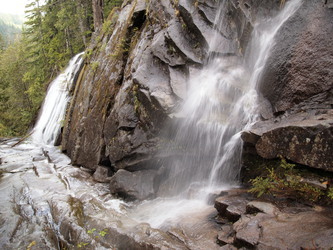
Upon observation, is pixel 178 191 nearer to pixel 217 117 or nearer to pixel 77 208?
pixel 217 117

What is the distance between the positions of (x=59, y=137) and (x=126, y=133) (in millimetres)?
7029

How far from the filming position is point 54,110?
46.5ft

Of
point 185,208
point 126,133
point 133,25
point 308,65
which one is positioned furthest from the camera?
point 133,25

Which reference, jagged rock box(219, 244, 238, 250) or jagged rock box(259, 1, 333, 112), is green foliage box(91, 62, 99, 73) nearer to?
jagged rock box(259, 1, 333, 112)

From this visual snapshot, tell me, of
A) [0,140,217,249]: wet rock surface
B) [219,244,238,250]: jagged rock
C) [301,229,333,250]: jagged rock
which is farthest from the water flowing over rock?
[301,229,333,250]: jagged rock

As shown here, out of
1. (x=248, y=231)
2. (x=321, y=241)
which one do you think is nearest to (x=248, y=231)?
(x=248, y=231)

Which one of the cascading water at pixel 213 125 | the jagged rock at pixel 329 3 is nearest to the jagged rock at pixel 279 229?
the cascading water at pixel 213 125

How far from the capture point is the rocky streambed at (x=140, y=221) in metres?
3.45

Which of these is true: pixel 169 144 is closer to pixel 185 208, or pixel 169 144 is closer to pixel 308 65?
pixel 185 208

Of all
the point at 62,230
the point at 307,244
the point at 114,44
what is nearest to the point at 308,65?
the point at 307,244

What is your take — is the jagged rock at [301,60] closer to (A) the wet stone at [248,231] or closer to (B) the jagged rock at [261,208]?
(B) the jagged rock at [261,208]

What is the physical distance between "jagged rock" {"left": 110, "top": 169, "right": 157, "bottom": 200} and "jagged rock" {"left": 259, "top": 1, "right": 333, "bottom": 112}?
154 inches

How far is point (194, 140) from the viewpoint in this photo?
654 centimetres

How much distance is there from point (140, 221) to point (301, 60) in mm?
5077
